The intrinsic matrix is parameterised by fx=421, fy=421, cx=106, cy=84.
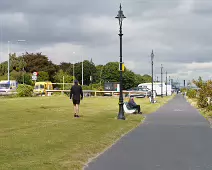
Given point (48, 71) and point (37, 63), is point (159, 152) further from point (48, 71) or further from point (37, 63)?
point (48, 71)

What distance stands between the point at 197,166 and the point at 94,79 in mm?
119015

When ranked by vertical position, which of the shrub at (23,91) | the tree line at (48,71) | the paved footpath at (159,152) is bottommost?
the paved footpath at (159,152)

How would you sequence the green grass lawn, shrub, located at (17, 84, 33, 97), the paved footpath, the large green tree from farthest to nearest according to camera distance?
the large green tree → shrub, located at (17, 84, 33, 97) → the paved footpath → the green grass lawn

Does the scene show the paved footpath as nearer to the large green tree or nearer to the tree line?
the tree line

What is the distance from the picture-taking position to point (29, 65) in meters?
110

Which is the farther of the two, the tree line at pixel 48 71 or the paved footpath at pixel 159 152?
the tree line at pixel 48 71

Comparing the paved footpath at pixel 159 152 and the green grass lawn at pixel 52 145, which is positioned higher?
the green grass lawn at pixel 52 145

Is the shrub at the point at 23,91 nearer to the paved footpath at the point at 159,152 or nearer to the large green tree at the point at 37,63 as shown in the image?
the paved footpath at the point at 159,152

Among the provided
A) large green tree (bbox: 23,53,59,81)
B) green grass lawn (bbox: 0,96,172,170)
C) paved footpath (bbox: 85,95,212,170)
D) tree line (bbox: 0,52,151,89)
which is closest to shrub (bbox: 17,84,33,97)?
tree line (bbox: 0,52,151,89)

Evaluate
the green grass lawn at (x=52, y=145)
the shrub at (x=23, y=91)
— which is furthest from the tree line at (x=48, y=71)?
the green grass lawn at (x=52, y=145)

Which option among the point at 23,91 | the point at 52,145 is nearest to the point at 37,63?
the point at 23,91

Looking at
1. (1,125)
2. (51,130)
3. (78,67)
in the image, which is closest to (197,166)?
(51,130)

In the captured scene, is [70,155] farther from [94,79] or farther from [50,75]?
[94,79]

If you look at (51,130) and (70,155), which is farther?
(51,130)
